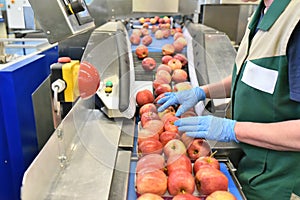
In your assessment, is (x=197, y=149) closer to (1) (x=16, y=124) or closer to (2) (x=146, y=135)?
(2) (x=146, y=135)

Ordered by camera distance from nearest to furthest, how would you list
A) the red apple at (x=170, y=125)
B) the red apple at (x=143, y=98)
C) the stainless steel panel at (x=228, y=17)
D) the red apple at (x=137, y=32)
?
1. the red apple at (x=170, y=125)
2. the red apple at (x=143, y=98)
3. the red apple at (x=137, y=32)
4. the stainless steel panel at (x=228, y=17)

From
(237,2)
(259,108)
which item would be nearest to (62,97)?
(259,108)

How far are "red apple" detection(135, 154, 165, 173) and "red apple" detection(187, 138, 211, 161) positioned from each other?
0.13m

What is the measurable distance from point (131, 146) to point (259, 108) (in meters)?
0.53

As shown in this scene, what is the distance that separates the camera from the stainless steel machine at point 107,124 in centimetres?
89

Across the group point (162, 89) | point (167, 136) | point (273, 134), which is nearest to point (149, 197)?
point (167, 136)

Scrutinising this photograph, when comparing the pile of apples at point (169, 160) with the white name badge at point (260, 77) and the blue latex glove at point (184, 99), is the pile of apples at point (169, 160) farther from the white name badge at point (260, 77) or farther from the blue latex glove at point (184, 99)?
the white name badge at point (260, 77)

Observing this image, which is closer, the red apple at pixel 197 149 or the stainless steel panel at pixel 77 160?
the stainless steel panel at pixel 77 160

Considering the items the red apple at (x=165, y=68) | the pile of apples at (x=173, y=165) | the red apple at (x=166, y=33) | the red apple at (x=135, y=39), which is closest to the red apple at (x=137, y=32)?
the red apple at (x=135, y=39)

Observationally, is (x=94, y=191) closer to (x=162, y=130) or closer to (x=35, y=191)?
(x=35, y=191)

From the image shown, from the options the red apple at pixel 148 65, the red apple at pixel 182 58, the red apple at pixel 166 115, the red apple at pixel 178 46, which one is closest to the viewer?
the red apple at pixel 166 115

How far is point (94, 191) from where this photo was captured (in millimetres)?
908

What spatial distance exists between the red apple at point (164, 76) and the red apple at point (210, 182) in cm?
77

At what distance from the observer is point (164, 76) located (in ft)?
5.20
